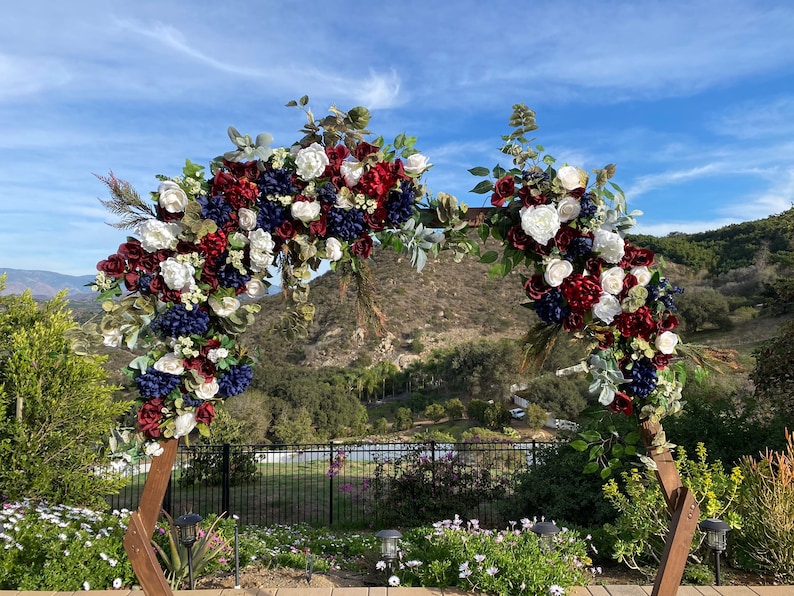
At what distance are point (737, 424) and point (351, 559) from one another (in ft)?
15.6

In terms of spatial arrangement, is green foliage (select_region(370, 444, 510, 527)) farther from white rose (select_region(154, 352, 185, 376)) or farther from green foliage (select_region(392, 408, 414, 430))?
green foliage (select_region(392, 408, 414, 430))

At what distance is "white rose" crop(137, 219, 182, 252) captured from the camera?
2.26m

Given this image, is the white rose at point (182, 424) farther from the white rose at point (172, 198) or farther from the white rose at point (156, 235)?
the white rose at point (172, 198)

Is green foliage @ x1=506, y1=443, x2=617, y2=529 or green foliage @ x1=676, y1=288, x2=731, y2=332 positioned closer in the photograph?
green foliage @ x1=506, y1=443, x2=617, y2=529

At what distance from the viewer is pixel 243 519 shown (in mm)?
8742

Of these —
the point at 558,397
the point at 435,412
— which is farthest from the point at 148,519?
the point at 435,412

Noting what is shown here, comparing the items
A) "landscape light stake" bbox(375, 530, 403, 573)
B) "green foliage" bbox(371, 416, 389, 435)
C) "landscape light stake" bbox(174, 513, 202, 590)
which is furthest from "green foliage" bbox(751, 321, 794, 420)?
"green foliage" bbox(371, 416, 389, 435)

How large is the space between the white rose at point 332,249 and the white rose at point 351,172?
0.24 m

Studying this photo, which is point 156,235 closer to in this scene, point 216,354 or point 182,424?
point 216,354

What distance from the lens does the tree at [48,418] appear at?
18.9 ft

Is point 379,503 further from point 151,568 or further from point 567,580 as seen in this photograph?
point 151,568

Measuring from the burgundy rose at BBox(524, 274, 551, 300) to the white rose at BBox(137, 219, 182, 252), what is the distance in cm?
143

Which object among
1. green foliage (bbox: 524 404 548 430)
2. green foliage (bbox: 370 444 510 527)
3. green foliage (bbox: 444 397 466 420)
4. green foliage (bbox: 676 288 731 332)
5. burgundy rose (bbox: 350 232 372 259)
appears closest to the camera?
burgundy rose (bbox: 350 232 372 259)

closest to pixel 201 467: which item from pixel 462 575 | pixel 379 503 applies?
pixel 379 503
